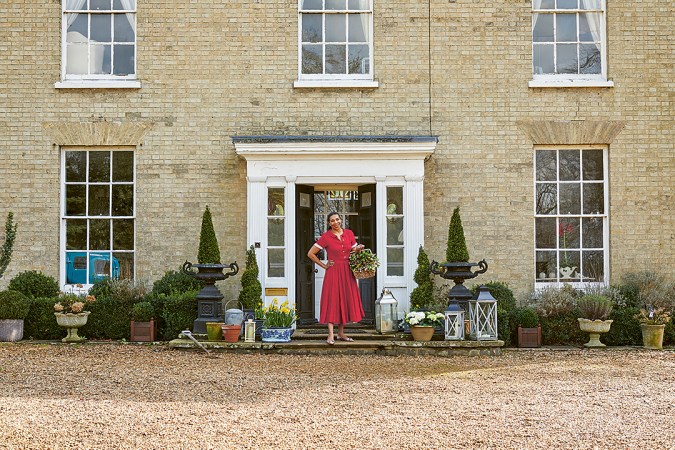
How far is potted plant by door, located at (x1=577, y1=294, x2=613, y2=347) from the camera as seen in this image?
39.7ft

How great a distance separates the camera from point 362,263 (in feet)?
37.3

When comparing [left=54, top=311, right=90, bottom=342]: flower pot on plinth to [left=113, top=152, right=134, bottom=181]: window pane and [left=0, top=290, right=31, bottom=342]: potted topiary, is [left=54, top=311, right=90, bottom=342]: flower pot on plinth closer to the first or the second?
[left=0, top=290, right=31, bottom=342]: potted topiary

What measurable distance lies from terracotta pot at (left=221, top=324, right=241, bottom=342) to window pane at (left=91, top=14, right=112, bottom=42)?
17.6 ft

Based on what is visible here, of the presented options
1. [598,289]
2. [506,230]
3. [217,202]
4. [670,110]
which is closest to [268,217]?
[217,202]

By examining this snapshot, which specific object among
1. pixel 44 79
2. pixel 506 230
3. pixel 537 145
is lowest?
pixel 506 230

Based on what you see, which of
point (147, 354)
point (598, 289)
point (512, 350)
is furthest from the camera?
point (598, 289)

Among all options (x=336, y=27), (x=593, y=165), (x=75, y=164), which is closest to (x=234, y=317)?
(x=75, y=164)

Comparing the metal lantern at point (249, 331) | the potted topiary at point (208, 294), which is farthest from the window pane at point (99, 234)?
the metal lantern at point (249, 331)

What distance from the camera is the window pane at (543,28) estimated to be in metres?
13.7

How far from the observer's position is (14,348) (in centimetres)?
1171

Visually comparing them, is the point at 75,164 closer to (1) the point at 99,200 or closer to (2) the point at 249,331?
(1) the point at 99,200

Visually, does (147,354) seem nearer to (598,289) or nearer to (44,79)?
(44,79)

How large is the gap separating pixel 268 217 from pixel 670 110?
6642 millimetres

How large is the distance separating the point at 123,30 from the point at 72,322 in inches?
188
